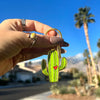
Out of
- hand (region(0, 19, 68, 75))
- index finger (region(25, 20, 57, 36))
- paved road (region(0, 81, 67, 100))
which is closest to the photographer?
hand (region(0, 19, 68, 75))

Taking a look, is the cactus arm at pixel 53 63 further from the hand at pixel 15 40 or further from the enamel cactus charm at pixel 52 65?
the hand at pixel 15 40

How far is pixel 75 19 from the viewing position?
29828 mm

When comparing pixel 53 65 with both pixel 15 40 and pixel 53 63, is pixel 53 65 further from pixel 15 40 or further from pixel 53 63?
pixel 15 40

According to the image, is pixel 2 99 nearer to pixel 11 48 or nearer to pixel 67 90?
pixel 67 90

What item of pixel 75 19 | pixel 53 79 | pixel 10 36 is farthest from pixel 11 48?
pixel 75 19

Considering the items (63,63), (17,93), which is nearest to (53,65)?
(63,63)

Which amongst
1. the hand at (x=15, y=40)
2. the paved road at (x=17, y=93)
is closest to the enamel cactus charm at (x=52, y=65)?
the hand at (x=15, y=40)

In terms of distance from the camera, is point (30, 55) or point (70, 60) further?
point (30, 55)

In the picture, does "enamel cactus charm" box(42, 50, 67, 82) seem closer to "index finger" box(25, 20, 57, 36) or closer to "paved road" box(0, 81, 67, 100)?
"index finger" box(25, 20, 57, 36)

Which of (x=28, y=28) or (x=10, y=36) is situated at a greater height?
(x=28, y=28)

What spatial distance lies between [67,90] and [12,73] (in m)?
33.5

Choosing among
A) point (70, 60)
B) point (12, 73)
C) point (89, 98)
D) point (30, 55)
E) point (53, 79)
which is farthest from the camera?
point (12, 73)

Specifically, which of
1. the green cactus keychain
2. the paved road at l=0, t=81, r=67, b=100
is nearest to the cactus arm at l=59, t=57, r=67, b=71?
the green cactus keychain

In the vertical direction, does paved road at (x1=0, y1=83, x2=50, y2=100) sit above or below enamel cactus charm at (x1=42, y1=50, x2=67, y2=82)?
below
